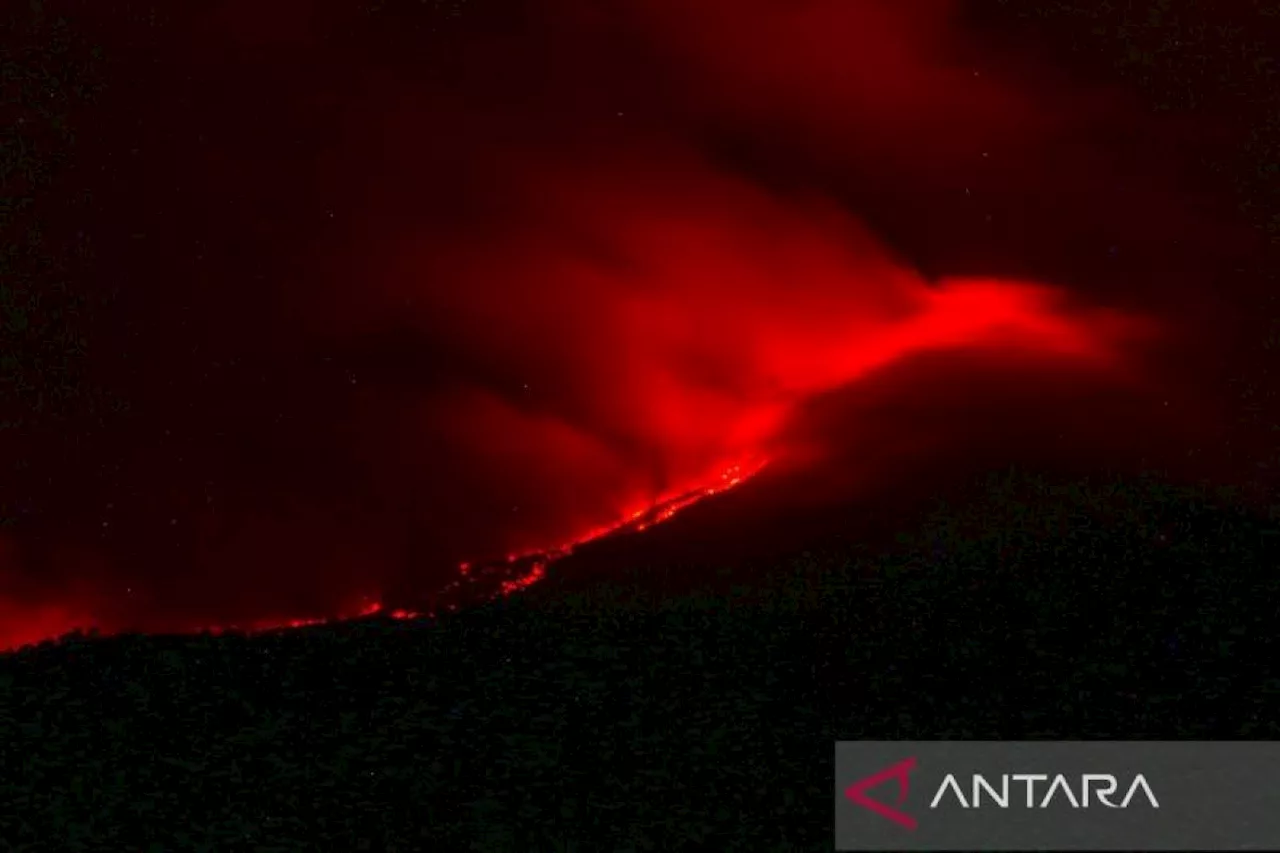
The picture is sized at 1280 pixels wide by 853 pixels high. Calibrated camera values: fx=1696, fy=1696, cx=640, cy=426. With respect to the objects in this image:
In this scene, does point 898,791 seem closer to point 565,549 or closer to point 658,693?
point 658,693

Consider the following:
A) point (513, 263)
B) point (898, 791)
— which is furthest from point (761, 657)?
point (513, 263)

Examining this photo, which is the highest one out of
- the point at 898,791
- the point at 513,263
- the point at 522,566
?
the point at 513,263

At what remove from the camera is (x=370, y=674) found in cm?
429

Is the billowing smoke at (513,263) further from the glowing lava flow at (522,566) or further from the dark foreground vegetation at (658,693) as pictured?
the dark foreground vegetation at (658,693)

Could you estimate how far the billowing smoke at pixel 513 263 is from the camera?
19.9ft

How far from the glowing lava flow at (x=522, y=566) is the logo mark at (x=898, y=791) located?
4.53ft

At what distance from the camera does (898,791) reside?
3.71 meters

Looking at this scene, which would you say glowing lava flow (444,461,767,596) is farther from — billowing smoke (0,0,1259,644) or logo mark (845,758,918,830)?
logo mark (845,758,918,830)

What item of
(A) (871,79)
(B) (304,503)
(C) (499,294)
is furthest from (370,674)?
(A) (871,79)

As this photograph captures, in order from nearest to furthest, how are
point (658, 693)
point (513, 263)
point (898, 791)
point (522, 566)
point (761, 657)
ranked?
point (898, 791)
point (658, 693)
point (761, 657)
point (522, 566)
point (513, 263)

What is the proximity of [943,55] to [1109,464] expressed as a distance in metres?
2.47

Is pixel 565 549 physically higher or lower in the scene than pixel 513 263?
lower

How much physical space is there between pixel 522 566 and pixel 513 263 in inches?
71.0

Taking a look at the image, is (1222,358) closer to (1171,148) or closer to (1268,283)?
(1268,283)
